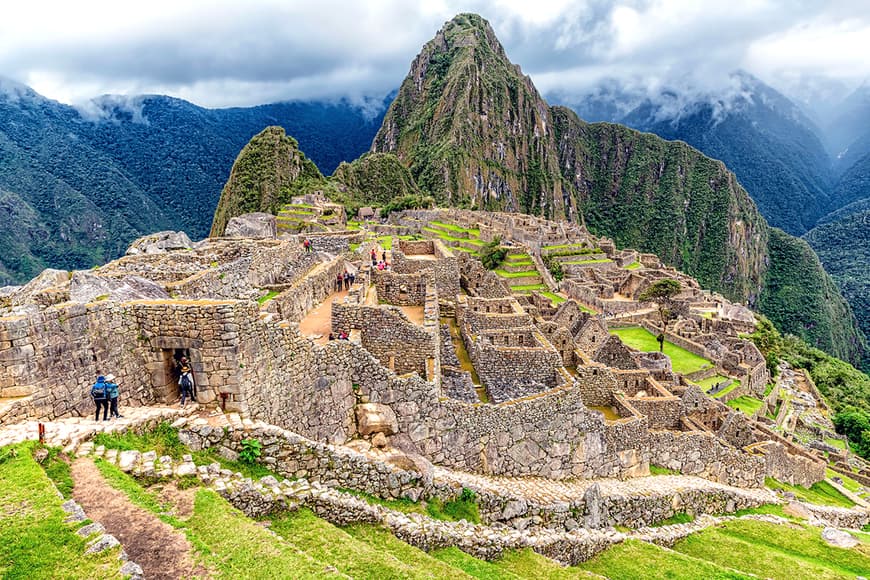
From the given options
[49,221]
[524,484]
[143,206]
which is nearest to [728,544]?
[524,484]

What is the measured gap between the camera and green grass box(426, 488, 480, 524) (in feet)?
32.3

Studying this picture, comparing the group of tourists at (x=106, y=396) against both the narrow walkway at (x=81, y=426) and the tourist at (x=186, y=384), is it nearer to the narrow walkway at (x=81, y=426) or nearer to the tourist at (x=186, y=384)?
the narrow walkway at (x=81, y=426)

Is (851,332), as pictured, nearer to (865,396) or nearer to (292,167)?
(865,396)

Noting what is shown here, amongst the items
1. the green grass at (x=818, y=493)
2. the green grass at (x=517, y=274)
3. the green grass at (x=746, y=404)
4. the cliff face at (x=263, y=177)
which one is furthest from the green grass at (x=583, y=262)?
the cliff face at (x=263, y=177)

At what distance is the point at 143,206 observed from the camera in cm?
9069

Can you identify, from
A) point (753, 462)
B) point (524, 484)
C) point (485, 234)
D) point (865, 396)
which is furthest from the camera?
point (485, 234)

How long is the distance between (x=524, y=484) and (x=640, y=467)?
595cm

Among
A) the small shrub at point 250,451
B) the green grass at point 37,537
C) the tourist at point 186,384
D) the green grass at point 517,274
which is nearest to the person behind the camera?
the green grass at point 37,537

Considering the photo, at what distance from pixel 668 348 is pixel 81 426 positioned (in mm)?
41139

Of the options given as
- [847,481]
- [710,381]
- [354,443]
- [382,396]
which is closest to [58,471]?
[354,443]

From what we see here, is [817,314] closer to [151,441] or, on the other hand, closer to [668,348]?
[668,348]

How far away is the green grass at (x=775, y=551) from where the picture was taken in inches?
510

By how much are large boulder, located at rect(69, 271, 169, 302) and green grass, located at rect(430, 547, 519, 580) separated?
7.34m

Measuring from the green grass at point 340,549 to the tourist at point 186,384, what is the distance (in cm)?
254
